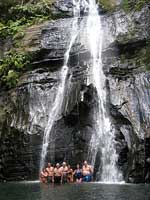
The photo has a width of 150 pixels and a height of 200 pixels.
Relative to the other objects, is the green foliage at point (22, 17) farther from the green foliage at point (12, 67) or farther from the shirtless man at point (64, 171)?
the shirtless man at point (64, 171)

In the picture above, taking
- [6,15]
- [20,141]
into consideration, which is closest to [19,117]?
[20,141]

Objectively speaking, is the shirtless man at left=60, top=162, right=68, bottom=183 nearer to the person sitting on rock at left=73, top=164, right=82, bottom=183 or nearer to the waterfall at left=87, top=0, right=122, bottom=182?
the person sitting on rock at left=73, top=164, right=82, bottom=183

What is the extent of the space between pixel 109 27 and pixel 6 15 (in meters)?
9.33

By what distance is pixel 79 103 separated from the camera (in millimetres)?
23359

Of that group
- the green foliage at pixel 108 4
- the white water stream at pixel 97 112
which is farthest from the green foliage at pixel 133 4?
the white water stream at pixel 97 112

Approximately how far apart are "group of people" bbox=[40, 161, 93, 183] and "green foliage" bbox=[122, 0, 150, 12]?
945 cm

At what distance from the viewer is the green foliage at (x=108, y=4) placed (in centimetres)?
2883

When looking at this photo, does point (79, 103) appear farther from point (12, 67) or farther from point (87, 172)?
point (12, 67)

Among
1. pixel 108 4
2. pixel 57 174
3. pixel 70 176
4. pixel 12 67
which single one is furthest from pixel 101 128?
pixel 108 4

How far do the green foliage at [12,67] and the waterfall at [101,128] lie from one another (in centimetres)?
391

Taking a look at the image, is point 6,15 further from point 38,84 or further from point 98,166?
point 98,166

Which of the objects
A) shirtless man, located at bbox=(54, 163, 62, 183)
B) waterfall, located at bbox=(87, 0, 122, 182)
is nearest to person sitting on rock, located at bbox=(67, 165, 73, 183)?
shirtless man, located at bbox=(54, 163, 62, 183)

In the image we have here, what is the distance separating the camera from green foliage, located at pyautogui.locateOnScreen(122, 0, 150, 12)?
2598 centimetres

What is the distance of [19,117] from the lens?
2461 cm
